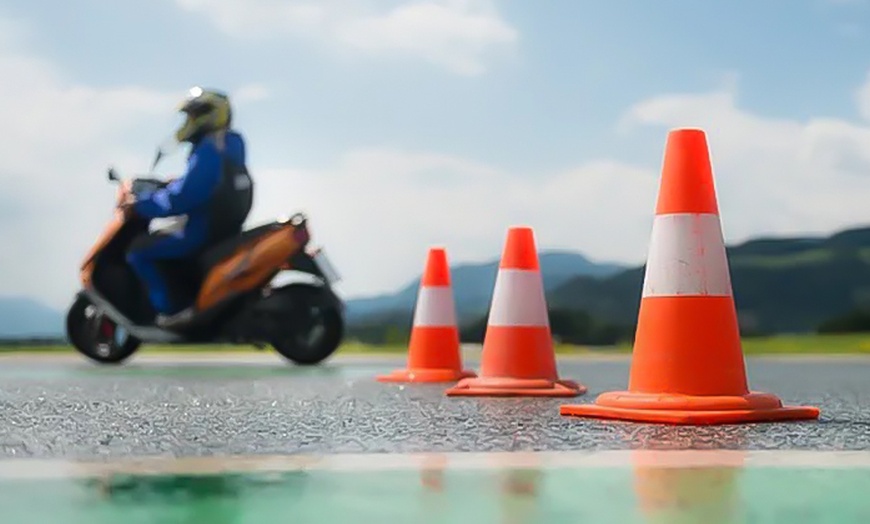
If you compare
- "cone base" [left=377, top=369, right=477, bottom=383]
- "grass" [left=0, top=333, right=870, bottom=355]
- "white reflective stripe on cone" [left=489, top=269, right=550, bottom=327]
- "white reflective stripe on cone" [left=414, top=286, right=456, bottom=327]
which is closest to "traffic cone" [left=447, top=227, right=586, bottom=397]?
"white reflective stripe on cone" [left=489, top=269, right=550, bottom=327]

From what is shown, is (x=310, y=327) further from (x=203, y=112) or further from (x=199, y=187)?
(x=203, y=112)

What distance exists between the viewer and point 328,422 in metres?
4.54

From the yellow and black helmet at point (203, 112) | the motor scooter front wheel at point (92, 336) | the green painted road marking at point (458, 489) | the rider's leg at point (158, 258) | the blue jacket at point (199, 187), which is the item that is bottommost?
the green painted road marking at point (458, 489)

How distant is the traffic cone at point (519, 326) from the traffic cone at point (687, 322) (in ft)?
4.77

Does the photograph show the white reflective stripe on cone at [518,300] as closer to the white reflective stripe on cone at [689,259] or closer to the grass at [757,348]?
the white reflective stripe on cone at [689,259]

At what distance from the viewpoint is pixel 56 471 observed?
308cm

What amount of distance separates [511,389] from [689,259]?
1.67 metres

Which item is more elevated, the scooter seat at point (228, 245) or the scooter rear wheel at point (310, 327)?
the scooter seat at point (228, 245)

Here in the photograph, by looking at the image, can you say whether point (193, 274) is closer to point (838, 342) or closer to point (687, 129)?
point (687, 129)

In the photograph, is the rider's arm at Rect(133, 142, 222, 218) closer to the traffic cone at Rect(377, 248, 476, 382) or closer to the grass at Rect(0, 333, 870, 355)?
the traffic cone at Rect(377, 248, 476, 382)

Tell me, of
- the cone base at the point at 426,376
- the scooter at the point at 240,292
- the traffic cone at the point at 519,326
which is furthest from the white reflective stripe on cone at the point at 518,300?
the scooter at the point at 240,292

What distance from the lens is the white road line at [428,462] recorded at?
309 centimetres

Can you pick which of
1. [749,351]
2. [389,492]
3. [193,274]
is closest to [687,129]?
[389,492]

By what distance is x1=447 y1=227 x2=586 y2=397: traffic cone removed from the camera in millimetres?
6367
